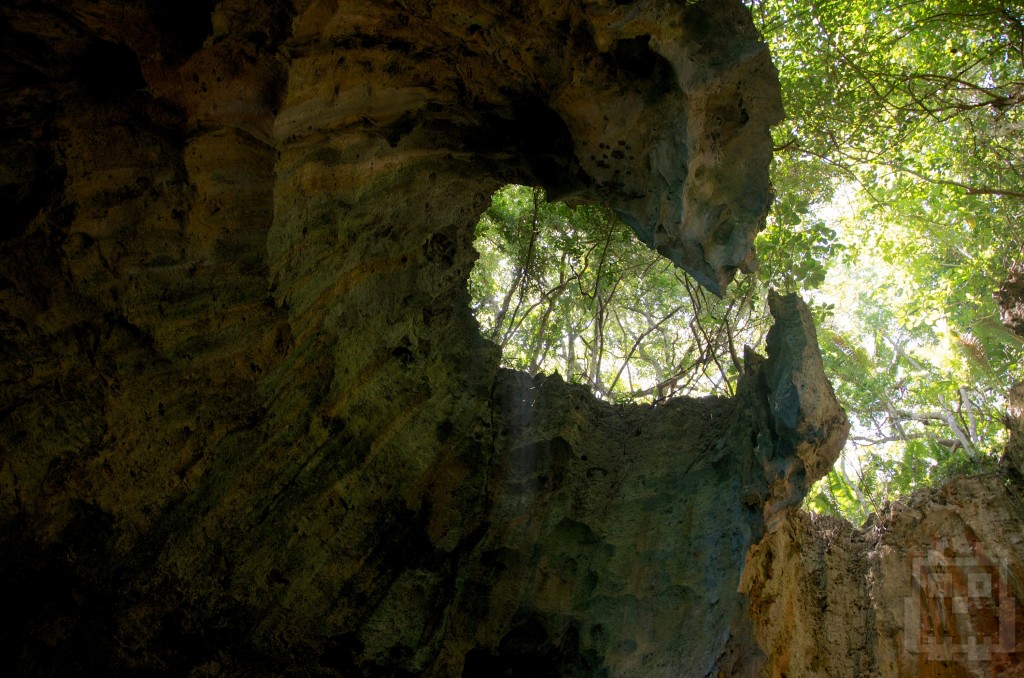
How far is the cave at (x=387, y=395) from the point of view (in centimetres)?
359

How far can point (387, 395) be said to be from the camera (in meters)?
4.41

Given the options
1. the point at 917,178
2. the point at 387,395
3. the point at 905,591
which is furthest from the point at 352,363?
the point at 917,178

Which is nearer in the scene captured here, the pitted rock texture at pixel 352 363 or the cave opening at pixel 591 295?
the pitted rock texture at pixel 352 363

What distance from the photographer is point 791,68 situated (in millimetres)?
7250

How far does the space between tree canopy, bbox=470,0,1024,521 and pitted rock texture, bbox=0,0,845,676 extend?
1982 mm

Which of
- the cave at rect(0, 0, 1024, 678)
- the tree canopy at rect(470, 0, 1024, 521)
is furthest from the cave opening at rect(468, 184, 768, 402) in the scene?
the cave at rect(0, 0, 1024, 678)

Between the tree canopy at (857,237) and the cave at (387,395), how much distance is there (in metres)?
1.83

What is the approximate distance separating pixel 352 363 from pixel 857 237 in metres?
9.01

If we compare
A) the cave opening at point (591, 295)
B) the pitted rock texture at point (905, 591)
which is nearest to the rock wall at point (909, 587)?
the pitted rock texture at point (905, 591)

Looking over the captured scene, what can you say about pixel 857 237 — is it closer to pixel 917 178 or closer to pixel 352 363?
pixel 917 178

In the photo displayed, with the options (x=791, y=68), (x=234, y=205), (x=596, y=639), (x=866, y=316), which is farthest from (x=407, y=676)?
(x=866, y=316)

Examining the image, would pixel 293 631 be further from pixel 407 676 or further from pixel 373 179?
pixel 373 179

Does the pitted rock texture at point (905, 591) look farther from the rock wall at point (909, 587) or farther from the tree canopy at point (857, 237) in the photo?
the tree canopy at point (857, 237)

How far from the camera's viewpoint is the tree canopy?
716 cm
